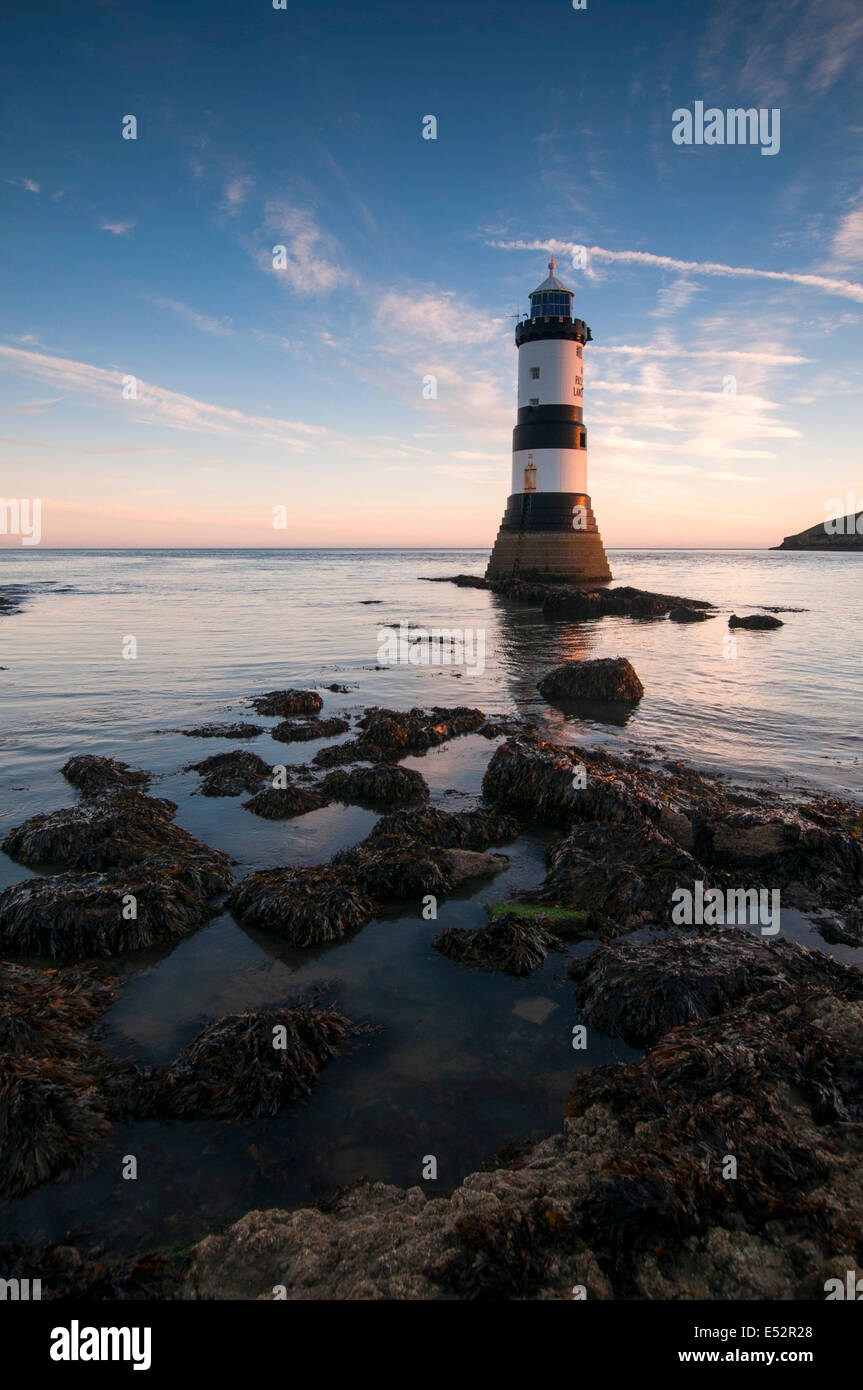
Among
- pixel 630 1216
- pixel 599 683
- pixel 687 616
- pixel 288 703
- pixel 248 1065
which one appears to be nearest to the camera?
pixel 630 1216

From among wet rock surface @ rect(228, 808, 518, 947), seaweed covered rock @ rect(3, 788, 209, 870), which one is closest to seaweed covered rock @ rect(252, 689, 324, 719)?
seaweed covered rock @ rect(3, 788, 209, 870)

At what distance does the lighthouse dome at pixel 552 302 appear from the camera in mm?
42062

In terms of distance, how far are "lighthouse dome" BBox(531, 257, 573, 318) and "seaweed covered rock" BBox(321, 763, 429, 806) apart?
40.9 meters

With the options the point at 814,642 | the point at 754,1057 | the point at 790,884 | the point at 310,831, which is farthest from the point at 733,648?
the point at 754,1057

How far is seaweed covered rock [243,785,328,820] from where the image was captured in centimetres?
964

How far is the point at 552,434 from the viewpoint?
4247 cm

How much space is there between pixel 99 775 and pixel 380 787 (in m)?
4.55

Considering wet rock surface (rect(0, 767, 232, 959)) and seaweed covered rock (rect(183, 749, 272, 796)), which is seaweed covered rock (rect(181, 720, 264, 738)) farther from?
wet rock surface (rect(0, 767, 232, 959))

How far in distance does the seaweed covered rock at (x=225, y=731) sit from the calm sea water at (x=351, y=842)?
29 cm

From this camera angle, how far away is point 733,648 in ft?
81.9

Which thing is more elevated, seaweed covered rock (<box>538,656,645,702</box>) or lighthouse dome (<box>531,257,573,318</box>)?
lighthouse dome (<box>531,257,573,318</box>)

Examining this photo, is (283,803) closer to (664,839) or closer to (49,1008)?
(49,1008)

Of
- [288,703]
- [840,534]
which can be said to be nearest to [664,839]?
[288,703]

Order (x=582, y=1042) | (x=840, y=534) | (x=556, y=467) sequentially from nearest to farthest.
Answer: (x=582, y=1042) → (x=556, y=467) → (x=840, y=534)
